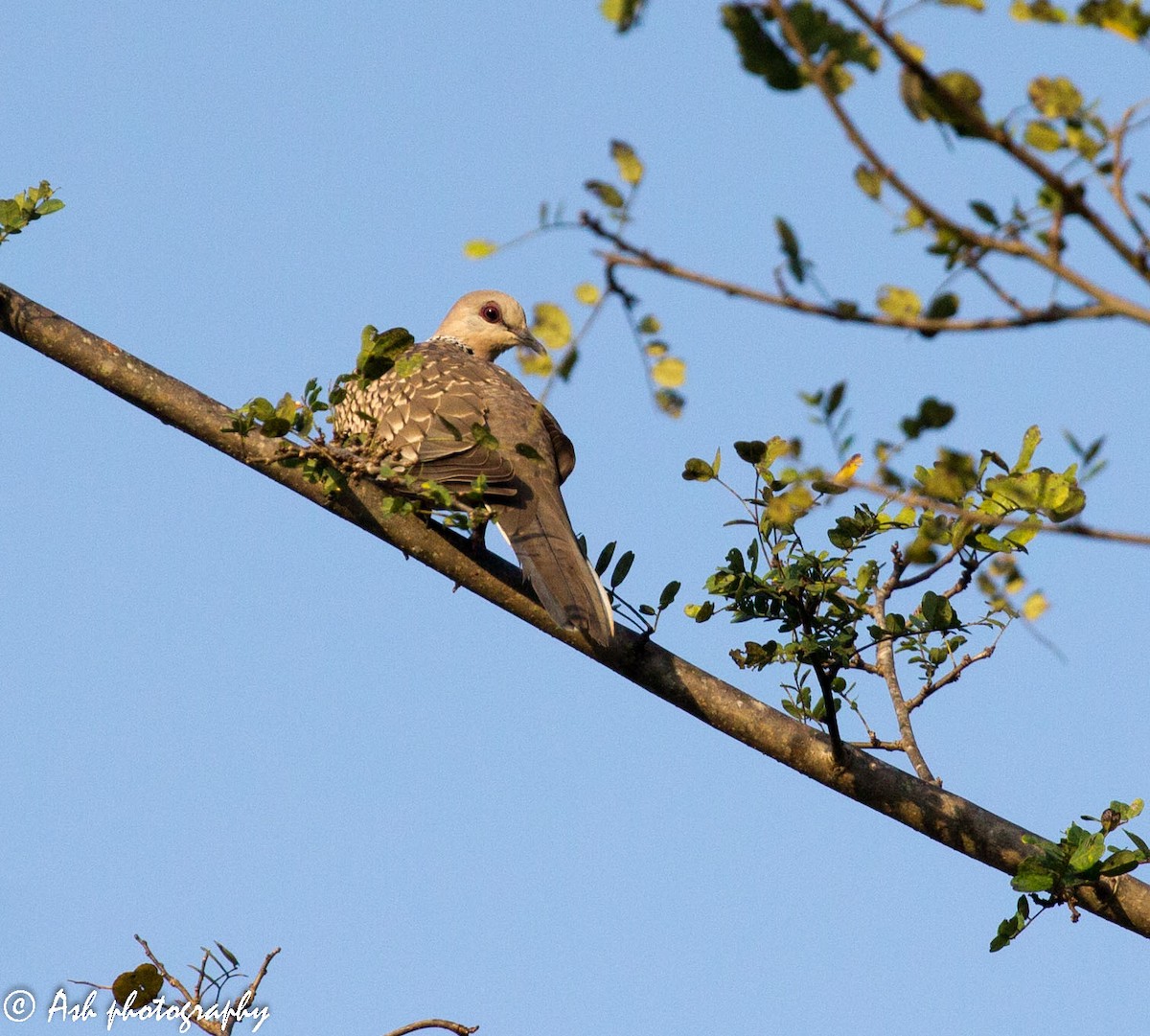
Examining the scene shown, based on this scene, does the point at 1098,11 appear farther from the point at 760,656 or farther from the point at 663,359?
the point at 760,656

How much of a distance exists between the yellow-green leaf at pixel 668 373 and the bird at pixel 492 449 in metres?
0.92

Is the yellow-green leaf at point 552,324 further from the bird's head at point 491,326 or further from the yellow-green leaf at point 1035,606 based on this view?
the bird's head at point 491,326

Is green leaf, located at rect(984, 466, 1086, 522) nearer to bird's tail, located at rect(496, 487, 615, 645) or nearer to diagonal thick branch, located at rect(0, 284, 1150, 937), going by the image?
diagonal thick branch, located at rect(0, 284, 1150, 937)

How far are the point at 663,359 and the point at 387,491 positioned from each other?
5.54ft

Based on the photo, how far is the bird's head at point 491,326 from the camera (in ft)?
23.5

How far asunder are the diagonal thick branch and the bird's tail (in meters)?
0.06

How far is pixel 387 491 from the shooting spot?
355cm

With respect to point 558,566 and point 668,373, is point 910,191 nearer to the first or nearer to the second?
point 668,373

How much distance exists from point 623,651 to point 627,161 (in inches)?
78.8

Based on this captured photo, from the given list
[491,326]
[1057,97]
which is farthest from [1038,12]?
[491,326]

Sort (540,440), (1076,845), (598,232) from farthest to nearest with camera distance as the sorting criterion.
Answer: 1. (540,440)
2. (1076,845)
3. (598,232)

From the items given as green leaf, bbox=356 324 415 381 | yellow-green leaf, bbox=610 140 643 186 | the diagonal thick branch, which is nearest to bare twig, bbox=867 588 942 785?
the diagonal thick branch

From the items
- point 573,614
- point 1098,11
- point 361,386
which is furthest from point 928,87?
point 573,614

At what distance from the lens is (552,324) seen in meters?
1.89
